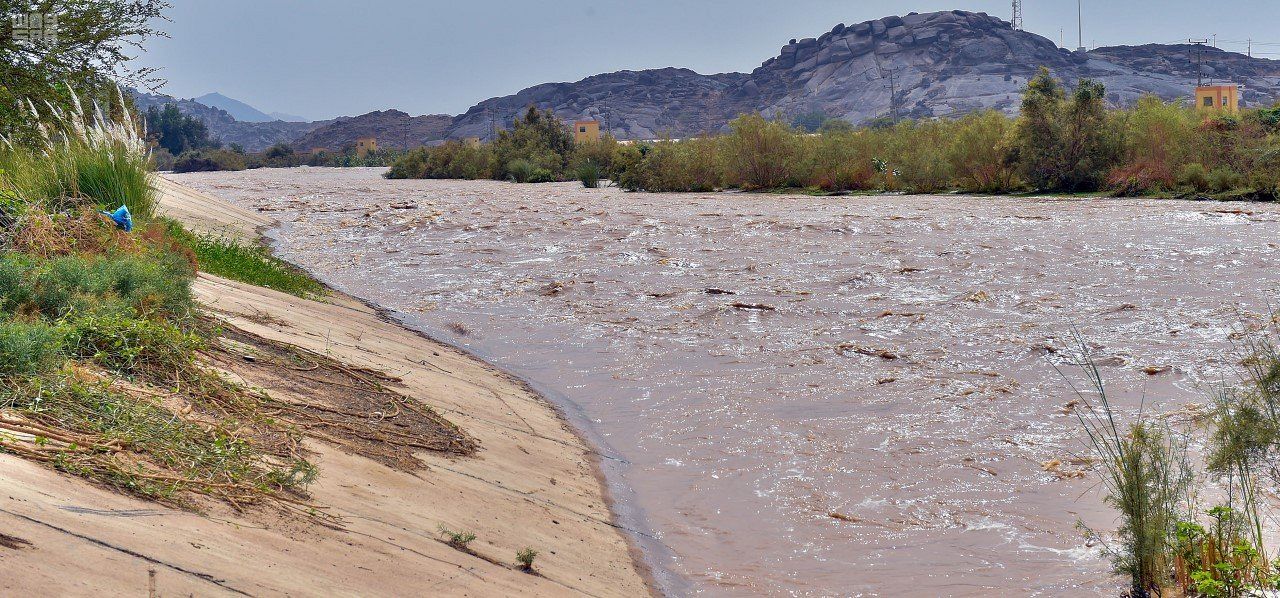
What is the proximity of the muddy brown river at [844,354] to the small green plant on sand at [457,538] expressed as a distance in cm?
112

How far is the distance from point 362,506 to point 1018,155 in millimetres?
30737

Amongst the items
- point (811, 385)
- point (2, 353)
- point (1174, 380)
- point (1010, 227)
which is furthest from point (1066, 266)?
point (2, 353)

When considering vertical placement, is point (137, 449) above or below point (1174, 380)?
above

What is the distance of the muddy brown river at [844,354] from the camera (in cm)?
564

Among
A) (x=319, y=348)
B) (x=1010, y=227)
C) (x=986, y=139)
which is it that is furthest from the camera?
(x=986, y=139)

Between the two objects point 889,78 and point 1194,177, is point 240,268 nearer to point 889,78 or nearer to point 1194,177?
point 1194,177

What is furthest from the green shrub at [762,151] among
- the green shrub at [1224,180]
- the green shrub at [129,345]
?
the green shrub at [129,345]

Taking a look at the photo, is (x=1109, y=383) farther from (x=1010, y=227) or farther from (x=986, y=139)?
(x=986, y=139)

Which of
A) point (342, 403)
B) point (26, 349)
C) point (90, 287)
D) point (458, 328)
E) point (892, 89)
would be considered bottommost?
point (458, 328)

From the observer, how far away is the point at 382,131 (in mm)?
175250

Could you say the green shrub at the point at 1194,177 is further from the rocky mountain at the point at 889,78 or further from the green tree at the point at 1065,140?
the rocky mountain at the point at 889,78

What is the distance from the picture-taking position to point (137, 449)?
4.02 metres

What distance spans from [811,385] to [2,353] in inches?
252

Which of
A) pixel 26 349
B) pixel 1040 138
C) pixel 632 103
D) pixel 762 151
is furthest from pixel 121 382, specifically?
pixel 632 103
